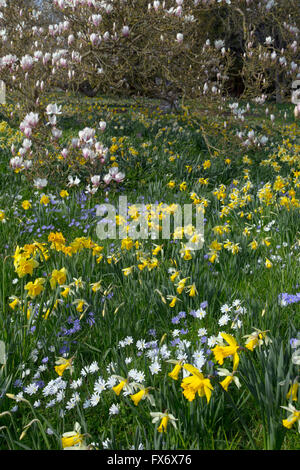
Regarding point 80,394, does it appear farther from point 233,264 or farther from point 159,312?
point 233,264

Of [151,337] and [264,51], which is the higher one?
[264,51]

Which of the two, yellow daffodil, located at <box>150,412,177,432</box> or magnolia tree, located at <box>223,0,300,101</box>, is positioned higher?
magnolia tree, located at <box>223,0,300,101</box>

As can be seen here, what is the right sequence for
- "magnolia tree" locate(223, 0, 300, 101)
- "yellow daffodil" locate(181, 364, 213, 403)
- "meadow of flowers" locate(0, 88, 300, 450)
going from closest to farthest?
"yellow daffodil" locate(181, 364, 213, 403)
"meadow of flowers" locate(0, 88, 300, 450)
"magnolia tree" locate(223, 0, 300, 101)

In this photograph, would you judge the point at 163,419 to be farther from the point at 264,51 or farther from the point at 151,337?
the point at 264,51

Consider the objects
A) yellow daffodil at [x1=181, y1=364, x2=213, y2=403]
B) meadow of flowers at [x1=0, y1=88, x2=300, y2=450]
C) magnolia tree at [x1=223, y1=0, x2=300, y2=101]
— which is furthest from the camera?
magnolia tree at [x1=223, y1=0, x2=300, y2=101]

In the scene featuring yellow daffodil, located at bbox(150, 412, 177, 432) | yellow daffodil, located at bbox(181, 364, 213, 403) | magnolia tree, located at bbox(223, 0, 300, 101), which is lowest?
yellow daffodil, located at bbox(150, 412, 177, 432)

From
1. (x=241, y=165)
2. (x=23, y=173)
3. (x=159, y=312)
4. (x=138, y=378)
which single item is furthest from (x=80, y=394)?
(x=241, y=165)

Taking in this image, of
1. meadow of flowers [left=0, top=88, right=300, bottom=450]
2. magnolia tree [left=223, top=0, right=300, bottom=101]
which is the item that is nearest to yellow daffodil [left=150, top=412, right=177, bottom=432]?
meadow of flowers [left=0, top=88, right=300, bottom=450]

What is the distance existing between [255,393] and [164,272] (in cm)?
117

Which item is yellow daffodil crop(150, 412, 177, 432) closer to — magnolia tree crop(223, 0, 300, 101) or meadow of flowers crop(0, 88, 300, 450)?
meadow of flowers crop(0, 88, 300, 450)

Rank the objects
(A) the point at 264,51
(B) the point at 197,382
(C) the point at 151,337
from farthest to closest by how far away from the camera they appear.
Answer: (A) the point at 264,51 < (C) the point at 151,337 < (B) the point at 197,382

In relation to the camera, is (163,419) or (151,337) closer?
(163,419)

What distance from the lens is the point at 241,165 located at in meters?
5.97

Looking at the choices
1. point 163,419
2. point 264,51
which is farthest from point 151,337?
point 264,51
